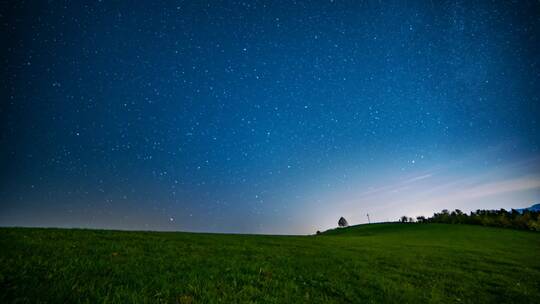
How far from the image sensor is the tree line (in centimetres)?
7138

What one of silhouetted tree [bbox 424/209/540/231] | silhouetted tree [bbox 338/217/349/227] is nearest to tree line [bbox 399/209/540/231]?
silhouetted tree [bbox 424/209/540/231]

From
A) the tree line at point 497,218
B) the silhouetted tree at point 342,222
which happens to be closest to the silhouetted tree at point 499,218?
the tree line at point 497,218

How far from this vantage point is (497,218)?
263 feet

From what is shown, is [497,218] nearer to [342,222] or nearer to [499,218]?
[499,218]

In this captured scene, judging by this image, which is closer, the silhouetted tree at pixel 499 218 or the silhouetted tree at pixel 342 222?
the silhouetted tree at pixel 499 218

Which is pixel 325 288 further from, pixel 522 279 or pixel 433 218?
pixel 433 218

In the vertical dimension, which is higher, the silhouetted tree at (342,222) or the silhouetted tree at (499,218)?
the silhouetted tree at (499,218)

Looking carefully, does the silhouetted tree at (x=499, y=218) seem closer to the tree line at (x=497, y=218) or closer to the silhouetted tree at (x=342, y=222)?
the tree line at (x=497, y=218)

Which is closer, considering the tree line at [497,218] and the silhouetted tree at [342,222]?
the tree line at [497,218]

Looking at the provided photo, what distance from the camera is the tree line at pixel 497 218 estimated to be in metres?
71.4

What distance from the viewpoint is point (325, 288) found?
337 inches

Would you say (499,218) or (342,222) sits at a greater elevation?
(499,218)

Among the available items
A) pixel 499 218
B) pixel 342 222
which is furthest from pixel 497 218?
pixel 342 222

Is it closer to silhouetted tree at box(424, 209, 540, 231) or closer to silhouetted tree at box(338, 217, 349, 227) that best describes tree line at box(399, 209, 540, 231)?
silhouetted tree at box(424, 209, 540, 231)
